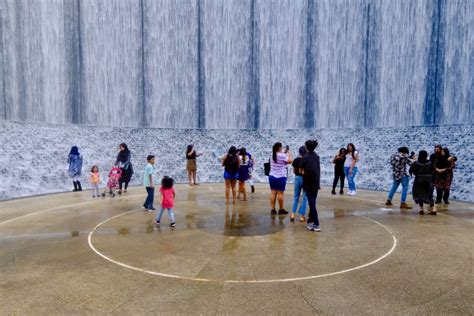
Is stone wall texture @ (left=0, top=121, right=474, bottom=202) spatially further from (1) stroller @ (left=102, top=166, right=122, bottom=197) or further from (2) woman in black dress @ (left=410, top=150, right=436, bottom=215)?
(2) woman in black dress @ (left=410, top=150, right=436, bottom=215)

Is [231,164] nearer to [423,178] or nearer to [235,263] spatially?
[235,263]

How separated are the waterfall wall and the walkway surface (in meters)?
14.5

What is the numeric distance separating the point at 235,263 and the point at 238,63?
907 inches

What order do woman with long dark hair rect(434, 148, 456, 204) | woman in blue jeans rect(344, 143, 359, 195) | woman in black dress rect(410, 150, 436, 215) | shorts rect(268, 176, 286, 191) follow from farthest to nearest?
woman in blue jeans rect(344, 143, 359, 195) < woman with long dark hair rect(434, 148, 456, 204) < woman in black dress rect(410, 150, 436, 215) < shorts rect(268, 176, 286, 191)

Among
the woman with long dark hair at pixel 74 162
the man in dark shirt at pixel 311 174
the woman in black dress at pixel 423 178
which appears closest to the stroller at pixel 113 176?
the woman with long dark hair at pixel 74 162

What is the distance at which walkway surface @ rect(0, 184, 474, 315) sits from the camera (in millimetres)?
3830

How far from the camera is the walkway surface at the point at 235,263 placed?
383 cm

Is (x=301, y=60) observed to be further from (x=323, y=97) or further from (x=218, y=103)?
(x=218, y=103)

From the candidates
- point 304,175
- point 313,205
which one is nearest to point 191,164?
point 304,175

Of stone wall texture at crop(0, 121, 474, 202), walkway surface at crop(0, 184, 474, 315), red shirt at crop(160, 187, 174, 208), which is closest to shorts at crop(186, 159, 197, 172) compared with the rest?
stone wall texture at crop(0, 121, 474, 202)

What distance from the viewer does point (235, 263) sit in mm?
5098

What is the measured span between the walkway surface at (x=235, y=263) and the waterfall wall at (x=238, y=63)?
571 inches

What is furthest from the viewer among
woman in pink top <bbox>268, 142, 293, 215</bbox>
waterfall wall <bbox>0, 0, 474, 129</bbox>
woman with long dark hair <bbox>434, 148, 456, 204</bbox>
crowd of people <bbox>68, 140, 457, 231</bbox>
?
waterfall wall <bbox>0, 0, 474, 129</bbox>

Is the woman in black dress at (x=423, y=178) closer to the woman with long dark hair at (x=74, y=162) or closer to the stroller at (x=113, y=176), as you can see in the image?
the stroller at (x=113, y=176)
